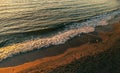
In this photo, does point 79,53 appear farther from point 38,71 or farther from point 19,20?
point 19,20

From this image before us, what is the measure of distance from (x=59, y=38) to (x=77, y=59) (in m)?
3.88

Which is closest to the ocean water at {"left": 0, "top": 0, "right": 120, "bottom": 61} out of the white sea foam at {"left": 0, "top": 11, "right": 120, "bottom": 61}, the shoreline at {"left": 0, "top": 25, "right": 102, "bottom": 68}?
the white sea foam at {"left": 0, "top": 11, "right": 120, "bottom": 61}

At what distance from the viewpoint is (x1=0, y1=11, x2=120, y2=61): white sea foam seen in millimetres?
13501

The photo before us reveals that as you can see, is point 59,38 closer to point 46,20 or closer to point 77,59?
point 77,59

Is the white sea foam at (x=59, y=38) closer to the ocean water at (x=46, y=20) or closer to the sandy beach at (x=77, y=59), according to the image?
the ocean water at (x=46, y=20)

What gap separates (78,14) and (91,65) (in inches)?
424

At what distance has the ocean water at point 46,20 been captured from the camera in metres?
14.9

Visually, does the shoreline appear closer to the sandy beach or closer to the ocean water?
the sandy beach

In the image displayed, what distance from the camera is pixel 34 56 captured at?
13.2 m

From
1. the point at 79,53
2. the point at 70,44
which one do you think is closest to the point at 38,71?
the point at 79,53

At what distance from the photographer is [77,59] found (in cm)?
1220

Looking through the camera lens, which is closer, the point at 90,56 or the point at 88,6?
the point at 90,56

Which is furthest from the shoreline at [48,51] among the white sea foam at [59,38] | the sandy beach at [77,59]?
the white sea foam at [59,38]

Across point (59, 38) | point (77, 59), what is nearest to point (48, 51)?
point (59, 38)
